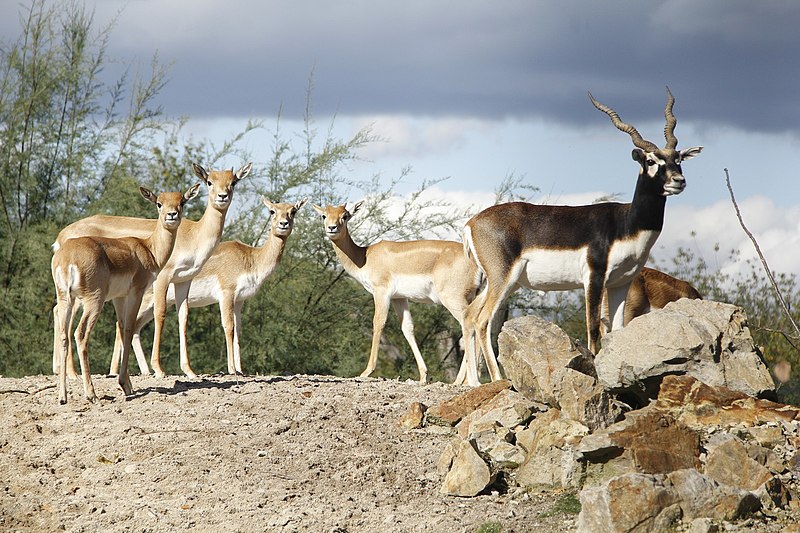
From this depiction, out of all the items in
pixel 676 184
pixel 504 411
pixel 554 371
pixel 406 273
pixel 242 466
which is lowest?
pixel 242 466

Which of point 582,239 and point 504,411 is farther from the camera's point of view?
point 582,239

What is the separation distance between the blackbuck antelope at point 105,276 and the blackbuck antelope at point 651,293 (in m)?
5.71

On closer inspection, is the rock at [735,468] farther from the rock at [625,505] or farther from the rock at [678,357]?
the rock at [678,357]

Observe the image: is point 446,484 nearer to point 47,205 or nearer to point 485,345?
point 485,345

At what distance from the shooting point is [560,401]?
8047 millimetres

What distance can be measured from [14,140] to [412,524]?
43.8 ft

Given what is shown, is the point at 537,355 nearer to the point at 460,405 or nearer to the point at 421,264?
the point at 460,405

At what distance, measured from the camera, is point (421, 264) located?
13586 mm

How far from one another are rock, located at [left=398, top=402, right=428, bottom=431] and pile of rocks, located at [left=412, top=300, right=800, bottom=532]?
1 cm

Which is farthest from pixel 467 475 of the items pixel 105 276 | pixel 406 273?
pixel 406 273

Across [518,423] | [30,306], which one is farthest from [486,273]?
[30,306]

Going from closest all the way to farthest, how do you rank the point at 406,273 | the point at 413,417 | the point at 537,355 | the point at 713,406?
the point at 713,406 → the point at 537,355 → the point at 413,417 → the point at 406,273

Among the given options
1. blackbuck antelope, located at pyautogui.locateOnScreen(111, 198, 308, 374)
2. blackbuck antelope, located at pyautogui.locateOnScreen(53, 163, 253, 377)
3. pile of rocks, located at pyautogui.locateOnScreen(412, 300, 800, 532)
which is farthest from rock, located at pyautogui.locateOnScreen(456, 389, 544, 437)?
blackbuck antelope, located at pyautogui.locateOnScreen(111, 198, 308, 374)

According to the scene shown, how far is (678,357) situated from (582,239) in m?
3.31
